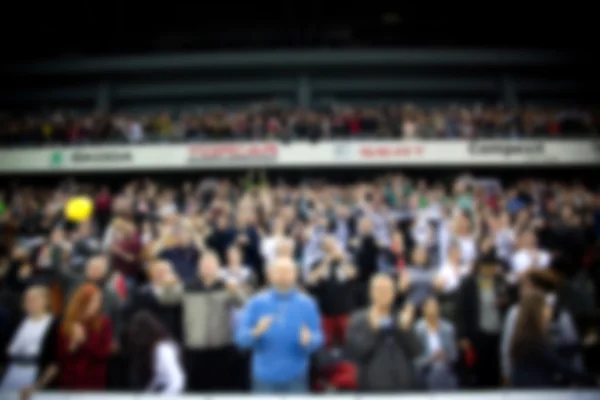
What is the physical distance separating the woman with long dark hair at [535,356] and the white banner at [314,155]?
28.6 feet

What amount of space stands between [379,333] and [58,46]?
55.1 ft

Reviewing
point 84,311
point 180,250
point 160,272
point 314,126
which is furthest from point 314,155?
point 84,311

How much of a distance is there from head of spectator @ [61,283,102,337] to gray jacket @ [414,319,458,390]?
2.60m

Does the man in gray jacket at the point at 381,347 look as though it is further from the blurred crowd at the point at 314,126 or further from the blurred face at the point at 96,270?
the blurred crowd at the point at 314,126

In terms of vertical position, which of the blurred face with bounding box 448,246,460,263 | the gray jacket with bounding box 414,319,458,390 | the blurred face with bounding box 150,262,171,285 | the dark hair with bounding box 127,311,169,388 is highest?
the blurred face with bounding box 150,262,171,285

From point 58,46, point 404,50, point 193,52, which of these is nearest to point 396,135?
point 404,50

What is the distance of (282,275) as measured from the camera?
9.59 ft

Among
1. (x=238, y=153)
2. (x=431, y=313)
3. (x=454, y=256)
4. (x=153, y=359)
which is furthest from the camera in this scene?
(x=238, y=153)

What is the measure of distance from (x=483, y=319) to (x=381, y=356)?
160 centimetres

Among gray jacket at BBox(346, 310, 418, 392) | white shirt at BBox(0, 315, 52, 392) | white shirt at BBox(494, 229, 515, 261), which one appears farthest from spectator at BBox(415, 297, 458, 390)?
white shirt at BBox(0, 315, 52, 392)

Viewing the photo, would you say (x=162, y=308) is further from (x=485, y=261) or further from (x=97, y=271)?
(x=485, y=261)

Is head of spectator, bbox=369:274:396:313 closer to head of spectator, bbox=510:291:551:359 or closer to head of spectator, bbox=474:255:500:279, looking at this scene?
head of spectator, bbox=510:291:551:359

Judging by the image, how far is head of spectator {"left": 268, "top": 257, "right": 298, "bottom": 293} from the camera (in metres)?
2.93

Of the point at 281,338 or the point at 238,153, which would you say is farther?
the point at 238,153
